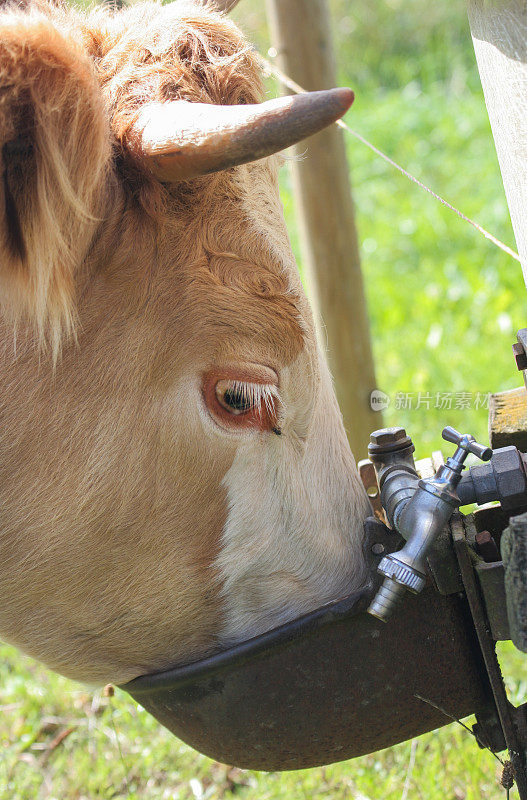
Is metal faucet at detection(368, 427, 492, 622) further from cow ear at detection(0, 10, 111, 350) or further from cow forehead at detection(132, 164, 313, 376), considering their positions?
cow ear at detection(0, 10, 111, 350)

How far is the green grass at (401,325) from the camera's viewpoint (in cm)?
288

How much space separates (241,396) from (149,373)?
0.19 metres

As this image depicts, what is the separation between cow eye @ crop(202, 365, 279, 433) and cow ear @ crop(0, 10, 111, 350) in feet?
1.02

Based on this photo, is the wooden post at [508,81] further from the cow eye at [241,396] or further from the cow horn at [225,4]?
the cow horn at [225,4]

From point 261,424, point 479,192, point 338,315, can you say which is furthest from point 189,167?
point 479,192

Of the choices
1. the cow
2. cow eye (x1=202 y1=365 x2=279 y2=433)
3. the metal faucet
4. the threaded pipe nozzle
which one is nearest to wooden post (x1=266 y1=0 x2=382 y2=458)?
the cow

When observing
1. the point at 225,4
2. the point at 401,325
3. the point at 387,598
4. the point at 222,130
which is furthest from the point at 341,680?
the point at 401,325

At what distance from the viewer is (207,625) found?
183 cm

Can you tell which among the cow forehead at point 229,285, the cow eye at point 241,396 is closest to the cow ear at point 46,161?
the cow forehead at point 229,285

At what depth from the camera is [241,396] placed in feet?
5.66

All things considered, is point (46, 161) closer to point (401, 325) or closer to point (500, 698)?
point (500, 698)

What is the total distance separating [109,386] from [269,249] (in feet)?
1.40

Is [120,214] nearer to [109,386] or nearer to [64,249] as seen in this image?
[64,249]

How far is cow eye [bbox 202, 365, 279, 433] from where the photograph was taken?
67.1 inches
